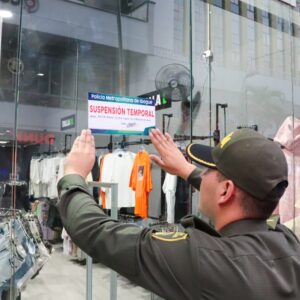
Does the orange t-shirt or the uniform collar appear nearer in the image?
the uniform collar

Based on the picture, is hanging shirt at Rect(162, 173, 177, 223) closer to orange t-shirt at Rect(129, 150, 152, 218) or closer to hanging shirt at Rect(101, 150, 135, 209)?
orange t-shirt at Rect(129, 150, 152, 218)

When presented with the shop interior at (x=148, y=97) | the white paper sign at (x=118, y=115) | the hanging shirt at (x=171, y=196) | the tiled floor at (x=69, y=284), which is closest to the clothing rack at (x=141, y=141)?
the shop interior at (x=148, y=97)

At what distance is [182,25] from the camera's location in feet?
14.4

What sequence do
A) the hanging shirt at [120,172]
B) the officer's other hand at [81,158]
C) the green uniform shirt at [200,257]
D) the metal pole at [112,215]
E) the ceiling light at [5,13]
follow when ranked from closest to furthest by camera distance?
the green uniform shirt at [200,257]
the officer's other hand at [81,158]
the metal pole at [112,215]
the ceiling light at [5,13]
the hanging shirt at [120,172]

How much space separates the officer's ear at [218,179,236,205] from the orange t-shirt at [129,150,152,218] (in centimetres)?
284

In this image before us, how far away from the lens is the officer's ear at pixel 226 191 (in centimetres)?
82

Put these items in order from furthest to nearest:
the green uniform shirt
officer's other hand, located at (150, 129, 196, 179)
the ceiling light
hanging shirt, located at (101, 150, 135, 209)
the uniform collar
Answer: hanging shirt, located at (101, 150, 135, 209), the ceiling light, officer's other hand, located at (150, 129, 196, 179), the uniform collar, the green uniform shirt

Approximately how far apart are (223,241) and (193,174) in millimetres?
534

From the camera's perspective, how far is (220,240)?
2.51 ft

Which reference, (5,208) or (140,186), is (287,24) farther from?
(5,208)

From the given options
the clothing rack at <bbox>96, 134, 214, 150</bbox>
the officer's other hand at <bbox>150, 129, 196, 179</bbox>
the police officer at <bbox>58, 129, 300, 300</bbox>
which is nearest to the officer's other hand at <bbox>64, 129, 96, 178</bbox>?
the police officer at <bbox>58, 129, 300, 300</bbox>

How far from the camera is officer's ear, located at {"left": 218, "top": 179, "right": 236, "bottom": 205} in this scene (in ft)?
2.70

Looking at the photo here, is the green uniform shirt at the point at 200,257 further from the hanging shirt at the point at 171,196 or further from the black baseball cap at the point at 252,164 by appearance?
the hanging shirt at the point at 171,196

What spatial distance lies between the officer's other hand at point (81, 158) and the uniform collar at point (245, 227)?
1.27ft
